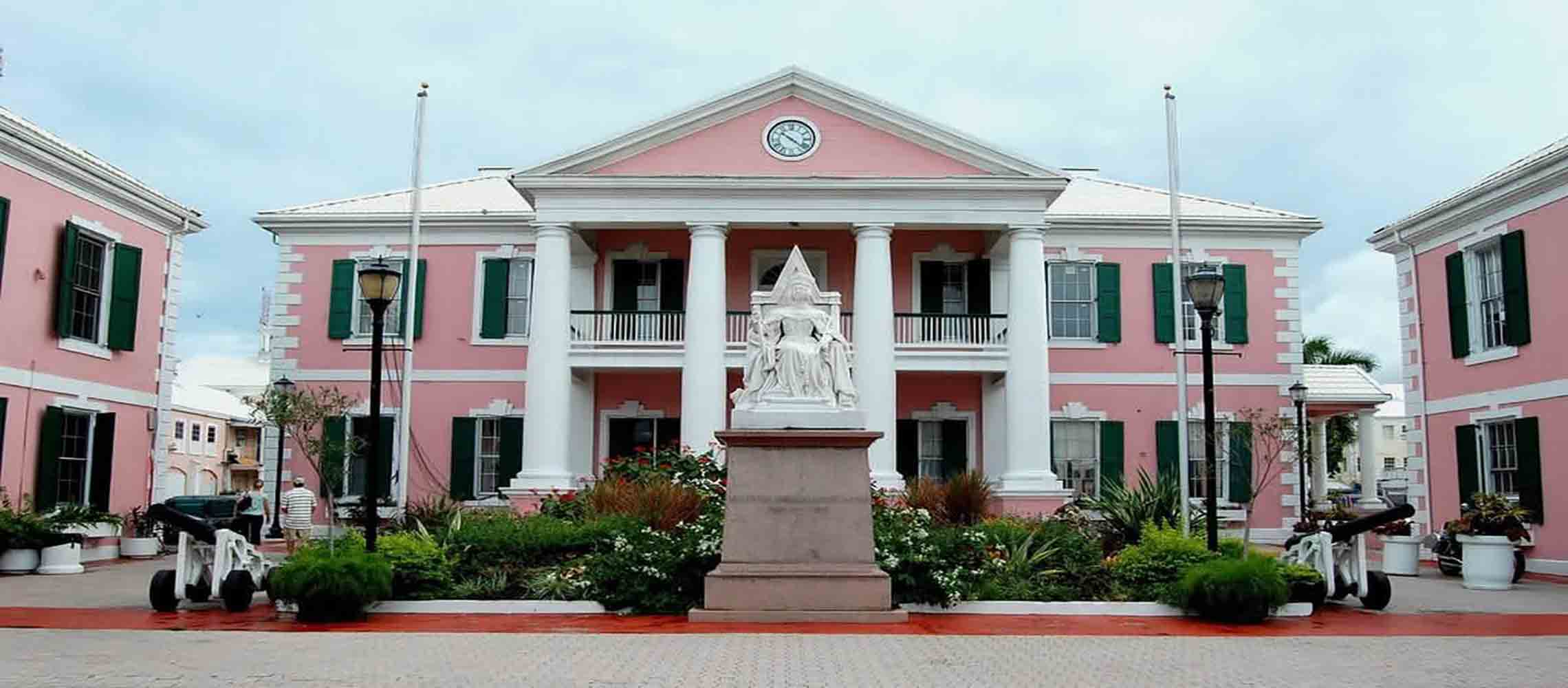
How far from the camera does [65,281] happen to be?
18.6 metres

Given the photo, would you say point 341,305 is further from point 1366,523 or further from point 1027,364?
point 1366,523

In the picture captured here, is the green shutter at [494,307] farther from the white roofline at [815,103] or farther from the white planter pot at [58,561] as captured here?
the white planter pot at [58,561]

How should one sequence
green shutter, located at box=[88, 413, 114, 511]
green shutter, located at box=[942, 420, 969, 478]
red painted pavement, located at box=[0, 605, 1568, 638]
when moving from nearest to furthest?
1. red painted pavement, located at box=[0, 605, 1568, 638]
2. green shutter, located at box=[88, 413, 114, 511]
3. green shutter, located at box=[942, 420, 969, 478]

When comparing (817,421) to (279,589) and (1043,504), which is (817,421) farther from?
(1043,504)

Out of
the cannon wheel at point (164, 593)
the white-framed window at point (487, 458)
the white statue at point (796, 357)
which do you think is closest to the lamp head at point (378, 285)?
the cannon wheel at point (164, 593)

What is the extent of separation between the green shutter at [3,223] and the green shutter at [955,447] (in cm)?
1575

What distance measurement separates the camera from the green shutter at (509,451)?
933 inches

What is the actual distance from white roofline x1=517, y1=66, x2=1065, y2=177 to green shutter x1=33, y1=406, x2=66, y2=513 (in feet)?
26.4

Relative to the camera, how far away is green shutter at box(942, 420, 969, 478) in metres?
24.5

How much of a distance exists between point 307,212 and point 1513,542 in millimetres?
21009

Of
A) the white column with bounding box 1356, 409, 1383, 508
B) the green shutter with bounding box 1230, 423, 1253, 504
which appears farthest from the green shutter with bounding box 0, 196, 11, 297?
the white column with bounding box 1356, 409, 1383, 508

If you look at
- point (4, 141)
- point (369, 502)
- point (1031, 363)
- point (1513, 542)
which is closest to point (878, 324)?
point (1031, 363)

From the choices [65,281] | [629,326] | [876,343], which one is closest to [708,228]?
[629,326]

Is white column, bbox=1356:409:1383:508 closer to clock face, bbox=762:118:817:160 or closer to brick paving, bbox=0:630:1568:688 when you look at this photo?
clock face, bbox=762:118:817:160
